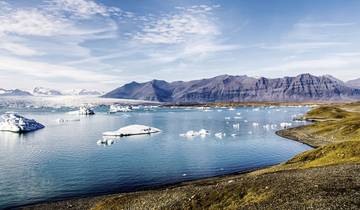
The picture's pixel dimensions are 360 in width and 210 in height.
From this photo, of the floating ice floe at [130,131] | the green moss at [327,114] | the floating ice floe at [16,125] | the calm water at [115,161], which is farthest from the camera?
the green moss at [327,114]

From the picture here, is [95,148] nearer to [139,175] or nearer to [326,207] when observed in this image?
[139,175]

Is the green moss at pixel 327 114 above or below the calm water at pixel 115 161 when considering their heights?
above

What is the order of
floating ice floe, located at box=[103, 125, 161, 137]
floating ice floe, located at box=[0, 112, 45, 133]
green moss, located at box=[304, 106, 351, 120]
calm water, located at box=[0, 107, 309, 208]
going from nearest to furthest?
1. calm water, located at box=[0, 107, 309, 208]
2. floating ice floe, located at box=[103, 125, 161, 137]
3. floating ice floe, located at box=[0, 112, 45, 133]
4. green moss, located at box=[304, 106, 351, 120]

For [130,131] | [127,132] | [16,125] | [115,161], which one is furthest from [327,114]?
[16,125]

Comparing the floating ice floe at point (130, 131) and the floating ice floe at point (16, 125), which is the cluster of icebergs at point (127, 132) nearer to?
the floating ice floe at point (130, 131)

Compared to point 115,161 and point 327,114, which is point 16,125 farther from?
point 327,114

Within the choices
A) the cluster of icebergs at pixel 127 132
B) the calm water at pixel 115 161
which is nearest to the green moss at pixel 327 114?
the calm water at pixel 115 161

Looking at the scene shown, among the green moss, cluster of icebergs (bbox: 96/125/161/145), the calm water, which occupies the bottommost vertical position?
the calm water

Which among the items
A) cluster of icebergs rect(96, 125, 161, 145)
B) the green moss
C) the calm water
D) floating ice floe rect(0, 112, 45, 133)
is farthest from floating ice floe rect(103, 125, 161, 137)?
the green moss

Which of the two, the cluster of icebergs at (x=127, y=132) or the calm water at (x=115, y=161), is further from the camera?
the cluster of icebergs at (x=127, y=132)

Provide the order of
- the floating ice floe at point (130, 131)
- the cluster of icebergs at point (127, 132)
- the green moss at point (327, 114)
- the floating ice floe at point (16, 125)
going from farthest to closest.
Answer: the green moss at point (327, 114)
the floating ice floe at point (16, 125)
the floating ice floe at point (130, 131)
the cluster of icebergs at point (127, 132)

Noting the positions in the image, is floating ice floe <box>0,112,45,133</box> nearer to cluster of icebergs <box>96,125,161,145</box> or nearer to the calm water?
the calm water
